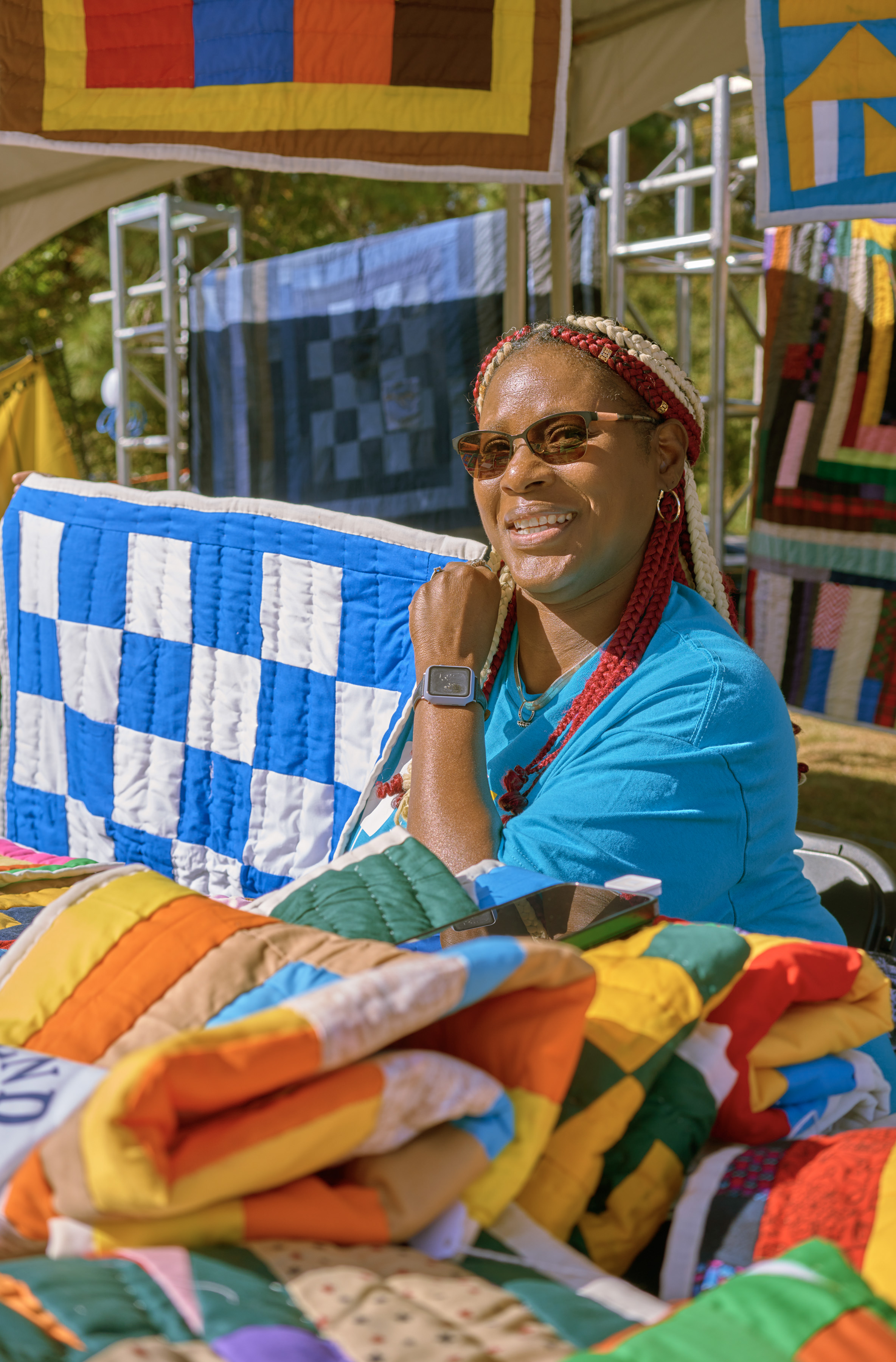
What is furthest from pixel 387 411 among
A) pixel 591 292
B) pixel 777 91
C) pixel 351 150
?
pixel 777 91

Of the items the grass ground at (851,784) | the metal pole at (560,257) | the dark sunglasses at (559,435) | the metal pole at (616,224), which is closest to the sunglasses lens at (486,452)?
the dark sunglasses at (559,435)

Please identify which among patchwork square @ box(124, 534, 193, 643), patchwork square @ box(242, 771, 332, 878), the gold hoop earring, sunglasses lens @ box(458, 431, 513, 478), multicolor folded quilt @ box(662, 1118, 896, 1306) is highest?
sunglasses lens @ box(458, 431, 513, 478)

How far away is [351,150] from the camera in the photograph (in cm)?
243

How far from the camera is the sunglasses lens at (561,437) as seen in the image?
161cm

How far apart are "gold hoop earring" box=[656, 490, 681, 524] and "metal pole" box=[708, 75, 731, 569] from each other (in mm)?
2246

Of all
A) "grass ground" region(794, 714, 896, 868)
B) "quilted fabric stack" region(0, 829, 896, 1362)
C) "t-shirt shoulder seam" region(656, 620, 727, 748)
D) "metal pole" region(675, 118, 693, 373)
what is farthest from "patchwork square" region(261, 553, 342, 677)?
"metal pole" region(675, 118, 693, 373)

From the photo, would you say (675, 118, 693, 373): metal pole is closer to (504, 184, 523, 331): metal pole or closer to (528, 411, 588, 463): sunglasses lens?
(504, 184, 523, 331): metal pole

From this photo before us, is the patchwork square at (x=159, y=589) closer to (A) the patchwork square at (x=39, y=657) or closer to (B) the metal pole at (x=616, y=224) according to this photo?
(A) the patchwork square at (x=39, y=657)

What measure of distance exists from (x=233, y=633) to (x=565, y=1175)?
1.66 m

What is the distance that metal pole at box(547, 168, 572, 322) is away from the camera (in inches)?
125

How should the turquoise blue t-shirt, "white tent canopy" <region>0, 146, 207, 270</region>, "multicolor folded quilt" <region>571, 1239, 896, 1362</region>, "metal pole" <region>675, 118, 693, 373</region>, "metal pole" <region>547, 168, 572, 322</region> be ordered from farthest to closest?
1. "metal pole" <region>675, 118, 693, 373</region>
2. "white tent canopy" <region>0, 146, 207, 270</region>
3. "metal pole" <region>547, 168, 572, 322</region>
4. the turquoise blue t-shirt
5. "multicolor folded quilt" <region>571, 1239, 896, 1362</region>

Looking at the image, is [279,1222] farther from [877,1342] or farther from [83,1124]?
[877,1342]


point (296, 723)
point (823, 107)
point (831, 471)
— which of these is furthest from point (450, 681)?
point (831, 471)

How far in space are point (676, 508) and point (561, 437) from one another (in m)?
0.24
